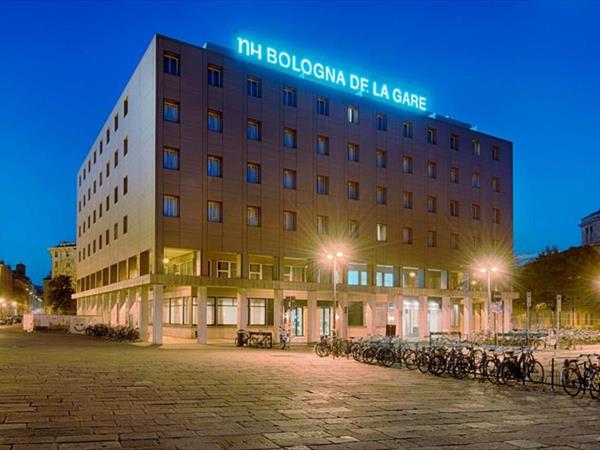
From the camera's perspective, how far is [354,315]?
205 ft

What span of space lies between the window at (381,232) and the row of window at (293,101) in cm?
866

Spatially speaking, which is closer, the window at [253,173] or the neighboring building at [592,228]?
the window at [253,173]

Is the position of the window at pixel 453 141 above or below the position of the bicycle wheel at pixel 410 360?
above

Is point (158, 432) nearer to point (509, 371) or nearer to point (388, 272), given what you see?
point (509, 371)

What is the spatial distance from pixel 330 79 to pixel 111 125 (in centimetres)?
2118

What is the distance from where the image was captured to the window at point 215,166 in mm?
50781

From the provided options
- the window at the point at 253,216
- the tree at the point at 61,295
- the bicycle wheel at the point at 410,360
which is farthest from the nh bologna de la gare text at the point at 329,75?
the tree at the point at 61,295

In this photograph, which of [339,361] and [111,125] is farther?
[111,125]

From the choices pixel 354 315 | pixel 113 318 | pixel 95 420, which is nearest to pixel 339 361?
pixel 95 420

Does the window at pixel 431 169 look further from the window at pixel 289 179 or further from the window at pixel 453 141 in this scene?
the window at pixel 289 179

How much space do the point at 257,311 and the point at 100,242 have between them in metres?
22.3

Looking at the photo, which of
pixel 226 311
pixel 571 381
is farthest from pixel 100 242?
pixel 571 381

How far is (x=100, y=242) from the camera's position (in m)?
72.1

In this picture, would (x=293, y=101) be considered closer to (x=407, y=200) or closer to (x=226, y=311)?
(x=407, y=200)
